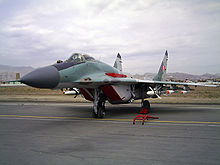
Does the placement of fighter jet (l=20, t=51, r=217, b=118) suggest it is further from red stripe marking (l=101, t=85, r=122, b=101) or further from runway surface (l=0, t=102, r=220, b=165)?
runway surface (l=0, t=102, r=220, b=165)

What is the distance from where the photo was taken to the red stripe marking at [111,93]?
10.1 meters

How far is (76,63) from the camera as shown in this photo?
357 inches

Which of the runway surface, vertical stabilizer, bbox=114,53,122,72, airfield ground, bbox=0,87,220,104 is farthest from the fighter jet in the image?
airfield ground, bbox=0,87,220,104

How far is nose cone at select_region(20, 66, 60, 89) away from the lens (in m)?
6.82

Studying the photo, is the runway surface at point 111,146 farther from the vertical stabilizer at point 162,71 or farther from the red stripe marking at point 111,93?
the vertical stabilizer at point 162,71

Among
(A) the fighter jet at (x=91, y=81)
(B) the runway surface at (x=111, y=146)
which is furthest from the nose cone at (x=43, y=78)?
(B) the runway surface at (x=111, y=146)

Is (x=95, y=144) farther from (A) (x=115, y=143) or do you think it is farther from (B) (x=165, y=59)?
(B) (x=165, y=59)

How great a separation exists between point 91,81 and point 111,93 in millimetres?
1769

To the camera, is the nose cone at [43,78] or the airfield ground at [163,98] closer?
the nose cone at [43,78]

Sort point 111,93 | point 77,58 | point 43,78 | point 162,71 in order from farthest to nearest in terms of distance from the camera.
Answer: point 162,71, point 111,93, point 77,58, point 43,78

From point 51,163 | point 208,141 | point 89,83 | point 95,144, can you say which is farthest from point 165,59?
point 51,163

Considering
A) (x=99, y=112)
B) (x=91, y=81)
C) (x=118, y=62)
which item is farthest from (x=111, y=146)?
(x=118, y=62)

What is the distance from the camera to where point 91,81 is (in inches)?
353

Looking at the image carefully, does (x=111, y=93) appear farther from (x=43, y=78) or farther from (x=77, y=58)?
(x=43, y=78)
